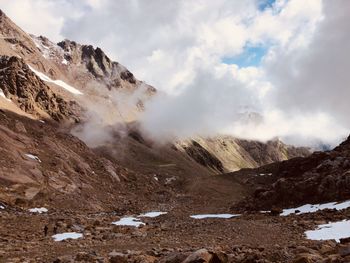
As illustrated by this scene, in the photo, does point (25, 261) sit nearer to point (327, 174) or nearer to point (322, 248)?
point (322, 248)

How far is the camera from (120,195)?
74500 millimetres

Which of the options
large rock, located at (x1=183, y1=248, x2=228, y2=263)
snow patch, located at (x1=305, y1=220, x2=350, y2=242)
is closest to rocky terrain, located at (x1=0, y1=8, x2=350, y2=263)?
large rock, located at (x1=183, y1=248, x2=228, y2=263)

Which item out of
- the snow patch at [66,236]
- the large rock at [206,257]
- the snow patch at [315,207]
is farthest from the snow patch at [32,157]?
the large rock at [206,257]

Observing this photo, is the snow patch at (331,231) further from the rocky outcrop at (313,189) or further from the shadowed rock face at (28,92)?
the shadowed rock face at (28,92)

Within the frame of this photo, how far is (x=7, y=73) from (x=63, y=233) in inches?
→ 4118

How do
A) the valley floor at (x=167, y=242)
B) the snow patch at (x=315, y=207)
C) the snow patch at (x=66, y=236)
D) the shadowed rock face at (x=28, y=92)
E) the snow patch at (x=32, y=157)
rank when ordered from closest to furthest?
the valley floor at (x=167, y=242), the snow patch at (x=66, y=236), the snow patch at (x=315, y=207), the snow patch at (x=32, y=157), the shadowed rock face at (x=28, y=92)

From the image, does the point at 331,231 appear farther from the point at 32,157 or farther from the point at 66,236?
the point at 32,157

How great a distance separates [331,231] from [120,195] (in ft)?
156

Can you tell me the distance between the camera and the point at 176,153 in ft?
580

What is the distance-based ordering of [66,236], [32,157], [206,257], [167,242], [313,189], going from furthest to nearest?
[32,157] → [313,189] → [66,236] → [167,242] → [206,257]

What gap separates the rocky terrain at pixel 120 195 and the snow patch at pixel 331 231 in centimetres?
101

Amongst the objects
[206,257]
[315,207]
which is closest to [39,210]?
[315,207]

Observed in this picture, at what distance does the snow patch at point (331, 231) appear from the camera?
29.1 m

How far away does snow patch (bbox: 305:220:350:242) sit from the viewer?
29.1m
